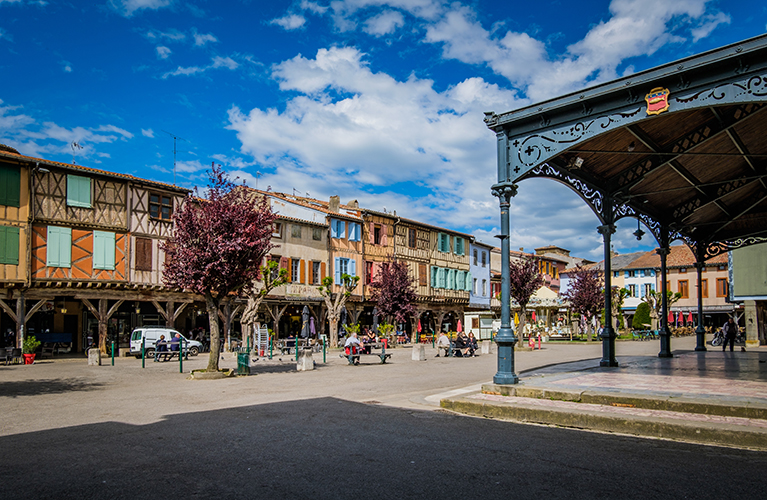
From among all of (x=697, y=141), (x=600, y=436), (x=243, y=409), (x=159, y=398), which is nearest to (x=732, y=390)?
(x=600, y=436)

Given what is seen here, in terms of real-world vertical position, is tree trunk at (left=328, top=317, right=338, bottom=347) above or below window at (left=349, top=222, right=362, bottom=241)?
below

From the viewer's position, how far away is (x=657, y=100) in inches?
331

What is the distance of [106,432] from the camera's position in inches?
288

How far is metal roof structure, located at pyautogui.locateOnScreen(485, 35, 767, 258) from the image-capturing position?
7.84 meters

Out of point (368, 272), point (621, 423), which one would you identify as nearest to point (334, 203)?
point (368, 272)

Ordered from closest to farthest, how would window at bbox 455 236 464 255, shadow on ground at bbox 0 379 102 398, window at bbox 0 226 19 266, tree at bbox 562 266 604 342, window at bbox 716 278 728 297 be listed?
1. shadow on ground at bbox 0 379 102 398
2. window at bbox 0 226 19 266
3. tree at bbox 562 266 604 342
4. window at bbox 455 236 464 255
5. window at bbox 716 278 728 297

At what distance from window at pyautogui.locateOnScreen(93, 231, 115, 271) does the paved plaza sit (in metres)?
16.2

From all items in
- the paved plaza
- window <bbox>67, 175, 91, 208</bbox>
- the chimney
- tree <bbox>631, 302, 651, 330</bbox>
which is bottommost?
tree <bbox>631, 302, 651, 330</bbox>

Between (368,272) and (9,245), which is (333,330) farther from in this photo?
(9,245)

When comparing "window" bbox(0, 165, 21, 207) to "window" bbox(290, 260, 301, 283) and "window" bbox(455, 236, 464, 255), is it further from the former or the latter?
"window" bbox(455, 236, 464, 255)

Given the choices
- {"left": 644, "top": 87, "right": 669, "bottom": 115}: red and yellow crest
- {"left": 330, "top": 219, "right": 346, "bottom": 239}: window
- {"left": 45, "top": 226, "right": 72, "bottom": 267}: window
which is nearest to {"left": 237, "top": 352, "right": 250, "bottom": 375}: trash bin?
{"left": 644, "top": 87, "right": 669, "bottom": 115}: red and yellow crest

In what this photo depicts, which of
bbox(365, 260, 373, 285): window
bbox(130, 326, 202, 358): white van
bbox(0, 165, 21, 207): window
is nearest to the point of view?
bbox(0, 165, 21, 207): window

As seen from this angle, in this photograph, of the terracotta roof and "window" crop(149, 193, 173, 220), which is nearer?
the terracotta roof

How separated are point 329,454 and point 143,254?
24090mm
